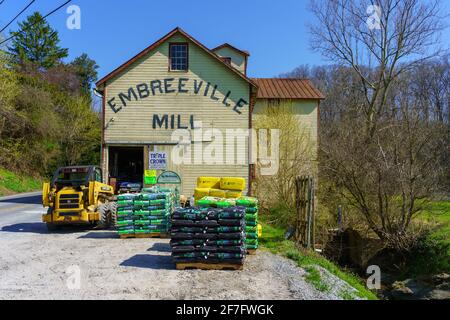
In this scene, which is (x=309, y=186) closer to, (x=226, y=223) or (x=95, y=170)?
(x=226, y=223)

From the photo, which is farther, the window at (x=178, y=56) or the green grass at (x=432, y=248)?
the window at (x=178, y=56)

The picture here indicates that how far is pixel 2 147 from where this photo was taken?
1347 inches

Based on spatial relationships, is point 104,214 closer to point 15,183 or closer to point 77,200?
point 77,200

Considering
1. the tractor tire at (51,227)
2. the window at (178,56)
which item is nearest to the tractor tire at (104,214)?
the tractor tire at (51,227)

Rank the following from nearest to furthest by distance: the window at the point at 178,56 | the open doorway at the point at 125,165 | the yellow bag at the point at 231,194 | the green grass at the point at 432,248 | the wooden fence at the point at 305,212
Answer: the wooden fence at the point at 305,212
the yellow bag at the point at 231,194
the green grass at the point at 432,248
the window at the point at 178,56
the open doorway at the point at 125,165

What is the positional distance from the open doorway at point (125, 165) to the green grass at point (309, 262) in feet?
32.5

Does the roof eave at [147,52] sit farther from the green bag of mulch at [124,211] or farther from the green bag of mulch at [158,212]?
the green bag of mulch at [158,212]

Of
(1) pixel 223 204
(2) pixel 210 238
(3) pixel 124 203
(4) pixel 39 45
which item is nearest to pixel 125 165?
(3) pixel 124 203

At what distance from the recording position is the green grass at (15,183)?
30.7 metres

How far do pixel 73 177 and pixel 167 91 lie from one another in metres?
7.08

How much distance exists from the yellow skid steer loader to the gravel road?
129 centimetres

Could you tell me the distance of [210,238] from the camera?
9086 mm

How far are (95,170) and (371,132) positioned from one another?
10.6 m
